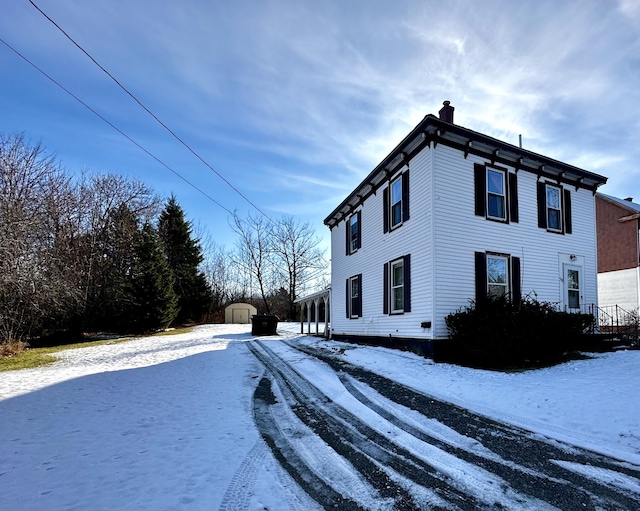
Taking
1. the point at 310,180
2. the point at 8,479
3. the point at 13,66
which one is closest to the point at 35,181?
the point at 13,66

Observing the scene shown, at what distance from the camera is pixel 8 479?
10.4 feet

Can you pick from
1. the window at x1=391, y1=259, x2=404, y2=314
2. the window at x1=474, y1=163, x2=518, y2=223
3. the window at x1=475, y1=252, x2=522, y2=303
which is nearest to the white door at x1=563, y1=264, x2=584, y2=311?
the window at x1=475, y1=252, x2=522, y2=303

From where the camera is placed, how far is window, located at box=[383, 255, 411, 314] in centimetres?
1068

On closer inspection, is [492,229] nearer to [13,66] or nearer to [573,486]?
[573,486]

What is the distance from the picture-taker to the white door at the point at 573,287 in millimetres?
11602

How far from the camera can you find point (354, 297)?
49.3 feet

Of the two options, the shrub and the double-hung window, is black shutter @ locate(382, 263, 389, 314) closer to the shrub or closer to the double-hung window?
the double-hung window

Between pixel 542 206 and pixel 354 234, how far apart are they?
23.0 feet

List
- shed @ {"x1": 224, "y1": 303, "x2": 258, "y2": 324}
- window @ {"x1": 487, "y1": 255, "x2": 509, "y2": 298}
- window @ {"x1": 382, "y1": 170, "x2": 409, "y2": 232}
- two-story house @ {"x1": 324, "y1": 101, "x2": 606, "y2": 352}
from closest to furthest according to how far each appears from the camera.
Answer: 1. two-story house @ {"x1": 324, "y1": 101, "x2": 606, "y2": 352}
2. window @ {"x1": 487, "y1": 255, "x2": 509, "y2": 298}
3. window @ {"x1": 382, "y1": 170, "x2": 409, "y2": 232}
4. shed @ {"x1": 224, "y1": 303, "x2": 258, "y2": 324}

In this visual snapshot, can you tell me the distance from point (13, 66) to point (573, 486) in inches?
476

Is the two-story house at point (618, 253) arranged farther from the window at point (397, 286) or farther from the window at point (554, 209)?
the window at point (397, 286)

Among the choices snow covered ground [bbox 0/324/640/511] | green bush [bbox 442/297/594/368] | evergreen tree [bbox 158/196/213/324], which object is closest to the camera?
snow covered ground [bbox 0/324/640/511]

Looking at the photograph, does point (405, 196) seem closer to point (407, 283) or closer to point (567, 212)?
point (407, 283)

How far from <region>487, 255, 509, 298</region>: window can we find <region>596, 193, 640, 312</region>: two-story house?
32.2 ft
